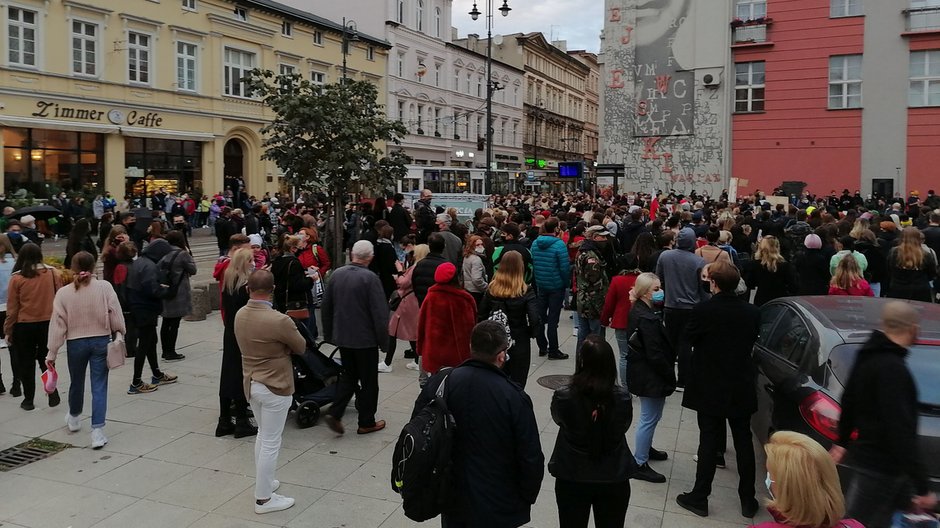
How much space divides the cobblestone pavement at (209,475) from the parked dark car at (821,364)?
0.91m

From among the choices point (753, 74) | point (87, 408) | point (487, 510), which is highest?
point (753, 74)

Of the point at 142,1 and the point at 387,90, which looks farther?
the point at 387,90

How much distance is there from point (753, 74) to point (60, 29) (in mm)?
28723

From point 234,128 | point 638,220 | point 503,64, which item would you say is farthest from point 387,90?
point 638,220

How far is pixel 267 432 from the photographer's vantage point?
206 inches

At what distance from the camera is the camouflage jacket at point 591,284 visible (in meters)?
8.56

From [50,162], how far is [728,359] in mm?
28941

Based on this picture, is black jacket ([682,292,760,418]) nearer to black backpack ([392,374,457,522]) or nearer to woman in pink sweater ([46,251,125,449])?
black backpack ([392,374,457,522])

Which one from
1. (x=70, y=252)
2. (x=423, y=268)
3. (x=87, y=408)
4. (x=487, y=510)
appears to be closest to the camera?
(x=487, y=510)

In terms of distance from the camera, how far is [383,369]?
9305mm

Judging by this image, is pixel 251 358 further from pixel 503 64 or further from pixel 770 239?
pixel 503 64

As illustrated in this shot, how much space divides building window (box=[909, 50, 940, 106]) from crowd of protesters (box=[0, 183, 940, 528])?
2110 centimetres

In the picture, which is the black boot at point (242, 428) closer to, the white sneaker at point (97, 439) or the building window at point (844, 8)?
the white sneaker at point (97, 439)

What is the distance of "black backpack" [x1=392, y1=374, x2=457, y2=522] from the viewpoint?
10.9 feet
